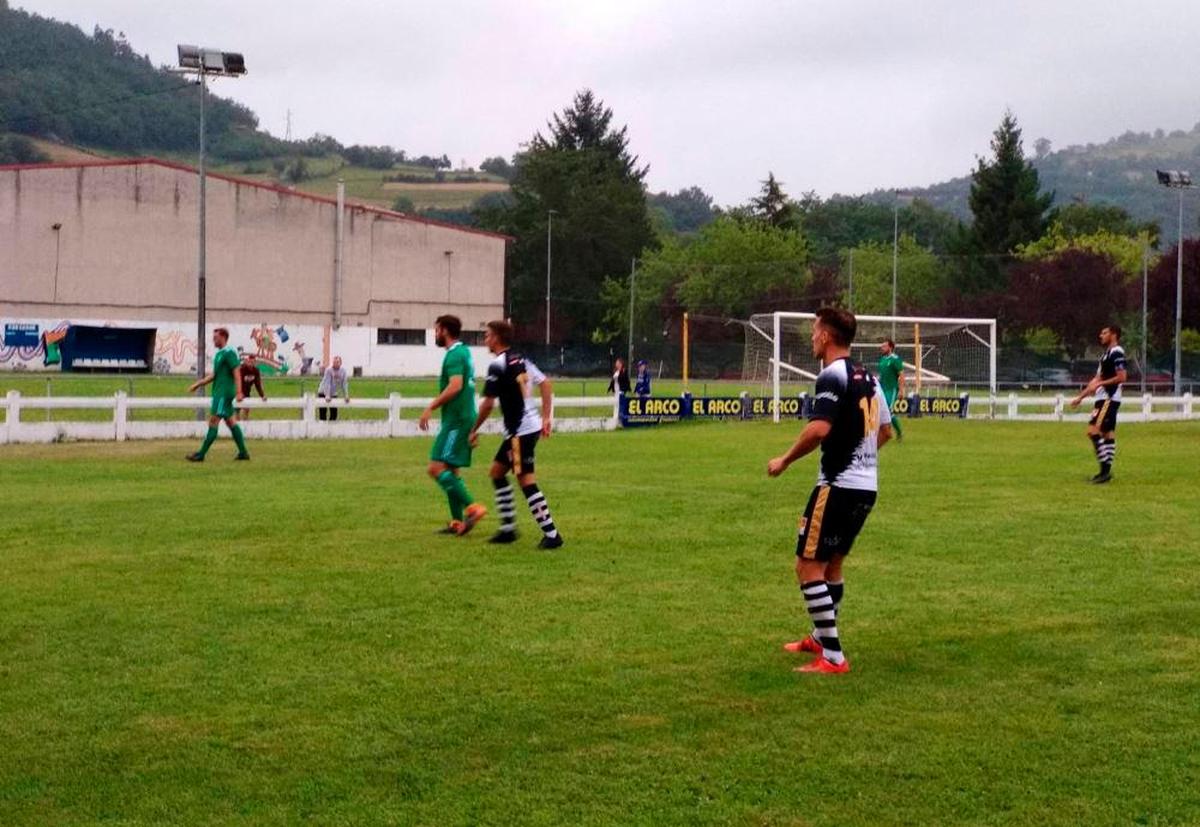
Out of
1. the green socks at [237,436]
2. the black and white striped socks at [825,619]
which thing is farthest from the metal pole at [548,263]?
the black and white striped socks at [825,619]

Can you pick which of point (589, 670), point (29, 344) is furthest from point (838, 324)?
point (29, 344)

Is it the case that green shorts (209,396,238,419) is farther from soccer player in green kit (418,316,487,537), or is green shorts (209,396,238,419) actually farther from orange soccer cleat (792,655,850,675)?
orange soccer cleat (792,655,850,675)

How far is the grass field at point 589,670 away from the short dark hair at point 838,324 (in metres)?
1.79

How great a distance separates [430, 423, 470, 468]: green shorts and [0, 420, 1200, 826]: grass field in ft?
2.44

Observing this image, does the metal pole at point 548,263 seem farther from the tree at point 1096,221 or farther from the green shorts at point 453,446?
the green shorts at point 453,446

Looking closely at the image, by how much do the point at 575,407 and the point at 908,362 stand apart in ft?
34.4

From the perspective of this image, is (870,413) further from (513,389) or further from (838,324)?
(513,389)

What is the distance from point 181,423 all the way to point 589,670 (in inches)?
837

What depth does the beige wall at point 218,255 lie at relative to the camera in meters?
62.6

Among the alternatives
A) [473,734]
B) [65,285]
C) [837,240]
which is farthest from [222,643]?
[837,240]

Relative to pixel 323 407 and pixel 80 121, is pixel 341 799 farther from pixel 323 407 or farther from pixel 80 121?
pixel 80 121

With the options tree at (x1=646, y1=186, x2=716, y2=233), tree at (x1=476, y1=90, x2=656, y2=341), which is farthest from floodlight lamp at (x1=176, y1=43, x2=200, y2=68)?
tree at (x1=646, y1=186, x2=716, y2=233)

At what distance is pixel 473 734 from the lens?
655 cm

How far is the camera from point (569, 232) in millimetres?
100312
